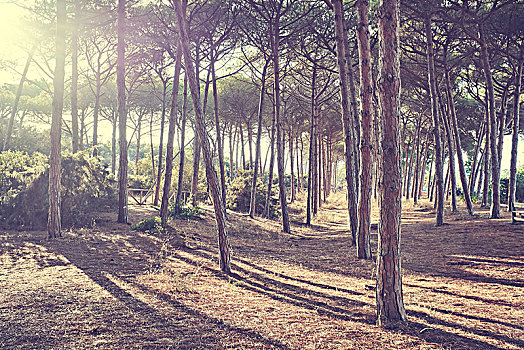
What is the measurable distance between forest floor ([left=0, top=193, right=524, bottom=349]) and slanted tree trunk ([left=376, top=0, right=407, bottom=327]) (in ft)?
0.95

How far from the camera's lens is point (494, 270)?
6.35 metres

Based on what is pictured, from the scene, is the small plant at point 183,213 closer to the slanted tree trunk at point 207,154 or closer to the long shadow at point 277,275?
the long shadow at point 277,275

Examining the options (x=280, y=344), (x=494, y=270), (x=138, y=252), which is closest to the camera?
(x=280, y=344)

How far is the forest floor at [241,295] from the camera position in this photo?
344 centimetres

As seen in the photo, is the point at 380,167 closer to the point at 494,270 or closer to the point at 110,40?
the point at 494,270

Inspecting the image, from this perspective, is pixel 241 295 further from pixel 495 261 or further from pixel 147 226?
pixel 147 226

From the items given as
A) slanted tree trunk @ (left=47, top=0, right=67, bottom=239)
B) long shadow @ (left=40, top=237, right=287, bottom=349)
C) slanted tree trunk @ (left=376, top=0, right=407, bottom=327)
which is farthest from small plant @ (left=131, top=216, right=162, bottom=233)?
slanted tree trunk @ (left=376, top=0, right=407, bottom=327)

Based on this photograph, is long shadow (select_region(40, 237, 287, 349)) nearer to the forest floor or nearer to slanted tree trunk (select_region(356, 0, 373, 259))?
the forest floor

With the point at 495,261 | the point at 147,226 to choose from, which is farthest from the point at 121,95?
the point at 495,261

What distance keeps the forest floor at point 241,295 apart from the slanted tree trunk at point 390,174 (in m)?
0.29

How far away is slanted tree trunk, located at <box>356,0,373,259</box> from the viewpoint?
21.7 feet

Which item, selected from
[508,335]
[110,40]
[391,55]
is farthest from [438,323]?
[110,40]

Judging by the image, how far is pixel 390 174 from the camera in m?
3.82

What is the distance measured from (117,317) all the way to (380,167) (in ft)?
9.59
